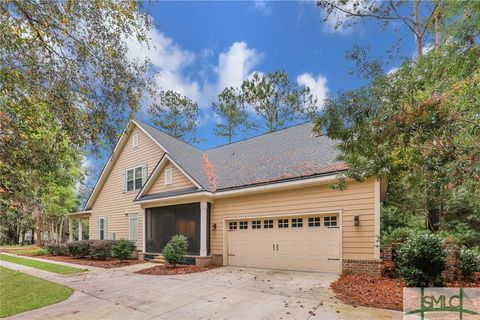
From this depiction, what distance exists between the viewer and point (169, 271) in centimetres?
1095

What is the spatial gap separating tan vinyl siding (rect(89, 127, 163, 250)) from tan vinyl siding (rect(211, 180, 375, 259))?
18.1 feet

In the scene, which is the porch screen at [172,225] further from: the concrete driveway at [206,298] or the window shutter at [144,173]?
the concrete driveway at [206,298]

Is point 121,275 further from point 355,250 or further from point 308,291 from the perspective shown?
point 355,250

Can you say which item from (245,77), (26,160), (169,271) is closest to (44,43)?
(26,160)

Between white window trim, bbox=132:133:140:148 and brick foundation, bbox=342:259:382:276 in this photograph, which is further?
white window trim, bbox=132:133:140:148

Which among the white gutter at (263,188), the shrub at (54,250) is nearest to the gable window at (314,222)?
the white gutter at (263,188)

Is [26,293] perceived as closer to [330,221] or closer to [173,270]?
[173,270]

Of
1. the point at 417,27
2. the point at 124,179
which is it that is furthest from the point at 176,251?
the point at 417,27

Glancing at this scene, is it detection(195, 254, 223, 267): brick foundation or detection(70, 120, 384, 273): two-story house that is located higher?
detection(70, 120, 384, 273): two-story house

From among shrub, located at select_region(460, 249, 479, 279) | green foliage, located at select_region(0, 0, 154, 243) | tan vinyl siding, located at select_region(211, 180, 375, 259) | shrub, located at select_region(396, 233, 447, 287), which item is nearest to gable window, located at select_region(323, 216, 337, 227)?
tan vinyl siding, located at select_region(211, 180, 375, 259)

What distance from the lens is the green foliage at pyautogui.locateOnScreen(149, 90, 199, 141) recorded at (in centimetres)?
2978

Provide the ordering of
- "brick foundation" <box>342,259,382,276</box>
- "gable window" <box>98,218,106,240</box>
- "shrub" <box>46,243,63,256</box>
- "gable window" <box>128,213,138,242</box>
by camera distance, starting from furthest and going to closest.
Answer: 1. "gable window" <box>98,218,106,240</box>
2. "shrub" <box>46,243,63,256</box>
3. "gable window" <box>128,213,138,242</box>
4. "brick foundation" <box>342,259,382,276</box>

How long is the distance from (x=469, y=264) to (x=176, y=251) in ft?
30.8

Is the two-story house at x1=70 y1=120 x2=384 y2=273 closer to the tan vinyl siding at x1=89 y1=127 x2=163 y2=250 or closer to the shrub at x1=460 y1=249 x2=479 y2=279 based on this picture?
the tan vinyl siding at x1=89 y1=127 x2=163 y2=250
